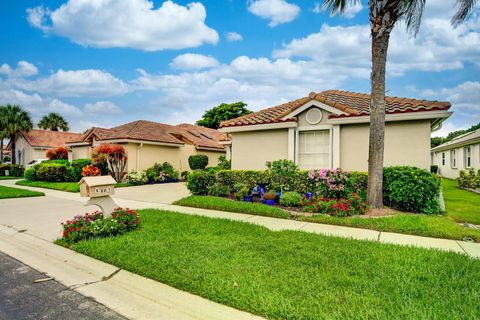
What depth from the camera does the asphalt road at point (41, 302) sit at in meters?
2.74

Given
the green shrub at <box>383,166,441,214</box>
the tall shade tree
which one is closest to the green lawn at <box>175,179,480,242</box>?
the green shrub at <box>383,166,441,214</box>

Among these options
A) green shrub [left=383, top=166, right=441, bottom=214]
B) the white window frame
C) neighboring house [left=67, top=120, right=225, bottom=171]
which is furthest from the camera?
neighboring house [left=67, top=120, right=225, bottom=171]

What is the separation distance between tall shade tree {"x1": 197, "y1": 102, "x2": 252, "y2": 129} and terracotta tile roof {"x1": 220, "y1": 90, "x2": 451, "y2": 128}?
2646cm

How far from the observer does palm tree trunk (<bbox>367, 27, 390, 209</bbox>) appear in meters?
7.45

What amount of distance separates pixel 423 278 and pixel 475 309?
0.76m

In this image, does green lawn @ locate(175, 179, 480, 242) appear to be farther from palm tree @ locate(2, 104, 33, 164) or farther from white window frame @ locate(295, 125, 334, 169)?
palm tree @ locate(2, 104, 33, 164)

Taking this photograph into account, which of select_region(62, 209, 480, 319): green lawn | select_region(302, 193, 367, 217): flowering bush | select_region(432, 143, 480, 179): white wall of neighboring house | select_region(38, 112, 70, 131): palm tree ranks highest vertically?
select_region(38, 112, 70, 131): palm tree

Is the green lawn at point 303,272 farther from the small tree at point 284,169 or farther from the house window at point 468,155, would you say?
the house window at point 468,155

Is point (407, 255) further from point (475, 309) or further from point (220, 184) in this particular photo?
point (220, 184)

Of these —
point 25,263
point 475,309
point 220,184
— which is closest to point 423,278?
point 475,309

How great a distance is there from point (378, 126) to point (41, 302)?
826 centimetres

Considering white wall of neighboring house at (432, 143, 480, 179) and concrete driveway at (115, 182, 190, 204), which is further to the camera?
white wall of neighboring house at (432, 143, 480, 179)

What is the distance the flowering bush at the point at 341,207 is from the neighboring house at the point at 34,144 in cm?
3344

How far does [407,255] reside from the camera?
4102 millimetres
